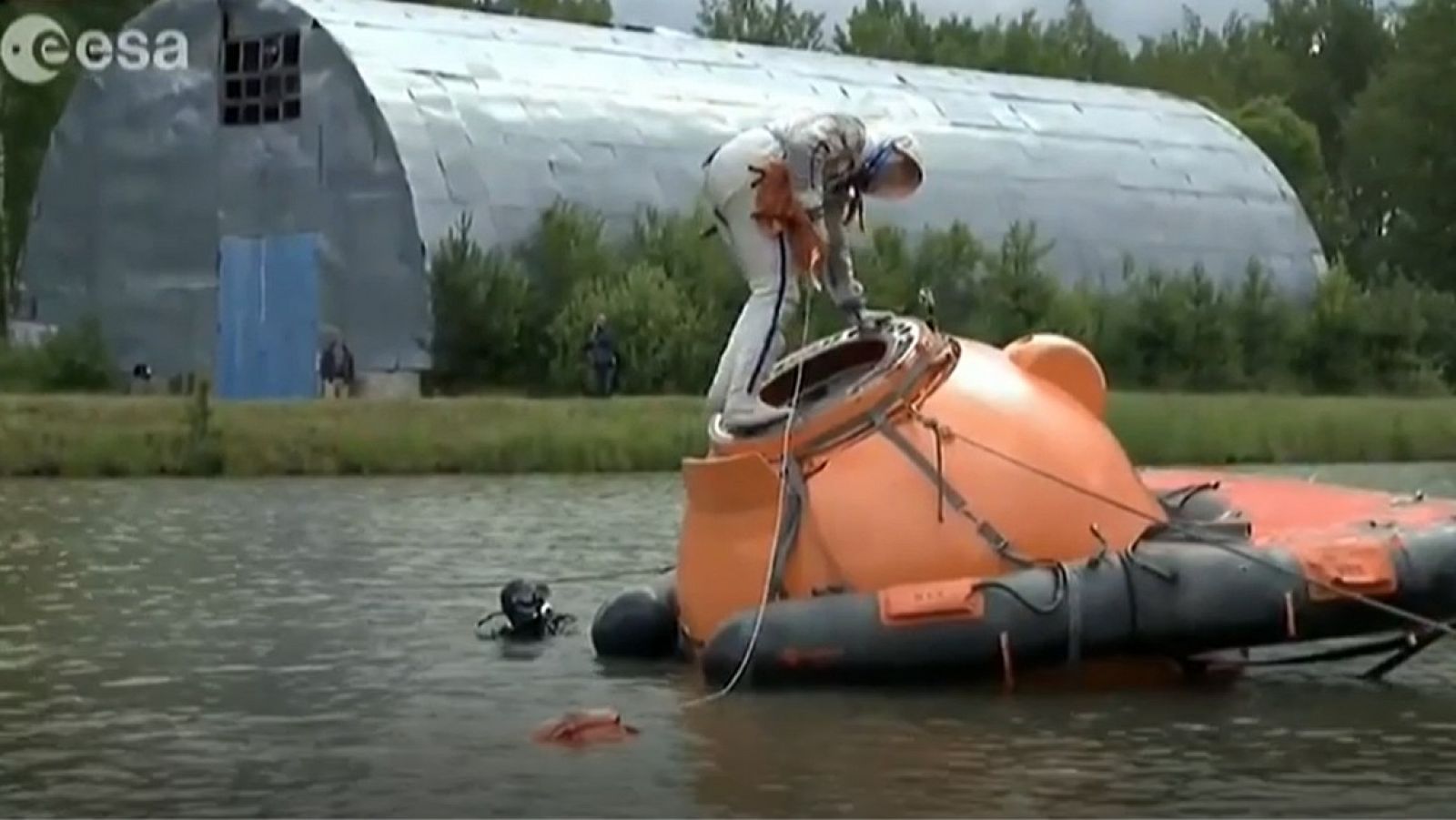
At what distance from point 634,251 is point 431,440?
12.4 metres

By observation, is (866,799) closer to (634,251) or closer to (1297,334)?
(634,251)

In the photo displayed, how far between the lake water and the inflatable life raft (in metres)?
0.25

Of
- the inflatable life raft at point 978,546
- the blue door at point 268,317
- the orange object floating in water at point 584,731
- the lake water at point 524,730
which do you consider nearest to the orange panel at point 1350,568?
the inflatable life raft at point 978,546

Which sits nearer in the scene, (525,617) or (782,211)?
(782,211)

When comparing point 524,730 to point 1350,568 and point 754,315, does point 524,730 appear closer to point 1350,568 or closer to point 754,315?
point 754,315

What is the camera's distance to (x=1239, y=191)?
55531 millimetres

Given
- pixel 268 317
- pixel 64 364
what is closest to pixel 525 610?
pixel 268 317

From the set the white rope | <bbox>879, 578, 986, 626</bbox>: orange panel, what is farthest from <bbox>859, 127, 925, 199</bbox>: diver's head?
<bbox>879, 578, 986, 626</bbox>: orange panel

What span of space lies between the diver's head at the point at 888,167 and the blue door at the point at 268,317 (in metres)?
30.5

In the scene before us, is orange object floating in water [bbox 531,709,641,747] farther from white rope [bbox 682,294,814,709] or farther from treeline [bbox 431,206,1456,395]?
treeline [bbox 431,206,1456,395]

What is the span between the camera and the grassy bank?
108 ft

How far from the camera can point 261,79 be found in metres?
46.4

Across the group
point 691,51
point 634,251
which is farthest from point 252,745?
point 691,51

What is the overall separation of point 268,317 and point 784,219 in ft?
106
